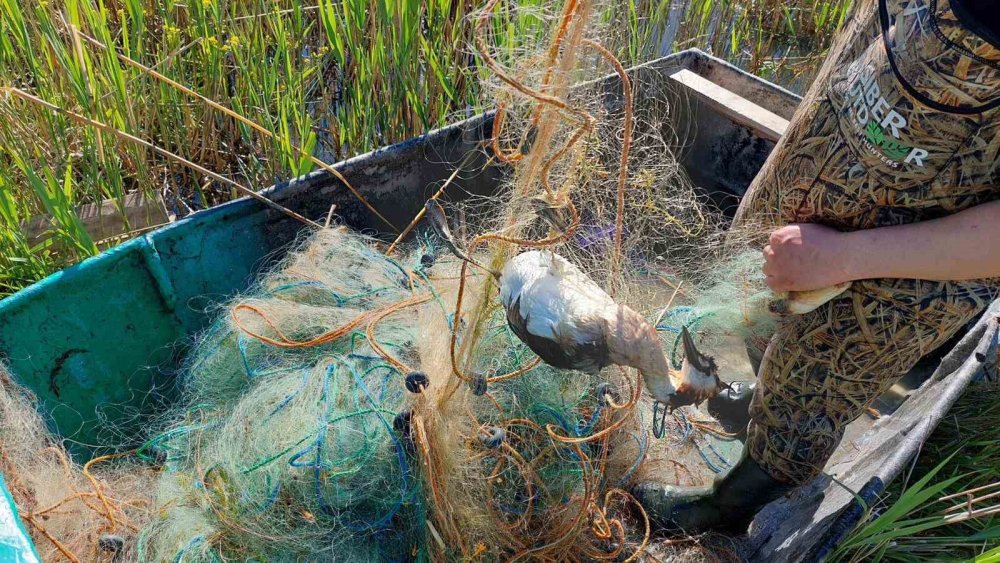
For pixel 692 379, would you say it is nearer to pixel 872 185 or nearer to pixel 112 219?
pixel 872 185

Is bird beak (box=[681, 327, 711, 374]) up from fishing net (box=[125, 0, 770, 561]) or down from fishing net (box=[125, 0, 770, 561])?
up

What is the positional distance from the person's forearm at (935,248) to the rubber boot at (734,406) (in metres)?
0.92

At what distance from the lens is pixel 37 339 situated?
67.5 inches

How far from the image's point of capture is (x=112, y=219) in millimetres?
2229

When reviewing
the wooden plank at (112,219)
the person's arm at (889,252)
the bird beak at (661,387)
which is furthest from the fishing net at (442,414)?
the wooden plank at (112,219)

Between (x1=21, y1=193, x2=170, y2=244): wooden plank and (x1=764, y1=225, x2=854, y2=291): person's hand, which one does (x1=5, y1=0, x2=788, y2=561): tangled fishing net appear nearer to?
(x1=764, y1=225, x2=854, y2=291): person's hand

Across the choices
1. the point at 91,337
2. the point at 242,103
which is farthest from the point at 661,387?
the point at 242,103

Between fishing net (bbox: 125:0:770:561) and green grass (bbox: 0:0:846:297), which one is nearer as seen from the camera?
fishing net (bbox: 125:0:770:561)

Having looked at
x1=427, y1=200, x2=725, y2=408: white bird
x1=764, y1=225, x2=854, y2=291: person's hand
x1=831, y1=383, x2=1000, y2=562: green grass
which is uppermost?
x1=764, y1=225, x2=854, y2=291: person's hand

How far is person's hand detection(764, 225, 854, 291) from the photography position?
1220mm

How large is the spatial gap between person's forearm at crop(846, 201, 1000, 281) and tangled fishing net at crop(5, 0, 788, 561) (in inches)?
12.8

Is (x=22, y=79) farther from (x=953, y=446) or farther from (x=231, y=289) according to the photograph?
(x=953, y=446)

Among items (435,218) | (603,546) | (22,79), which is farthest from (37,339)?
(603,546)

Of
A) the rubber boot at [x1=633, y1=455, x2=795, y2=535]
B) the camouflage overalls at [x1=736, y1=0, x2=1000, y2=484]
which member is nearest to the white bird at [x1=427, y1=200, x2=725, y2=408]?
the camouflage overalls at [x1=736, y1=0, x2=1000, y2=484]
